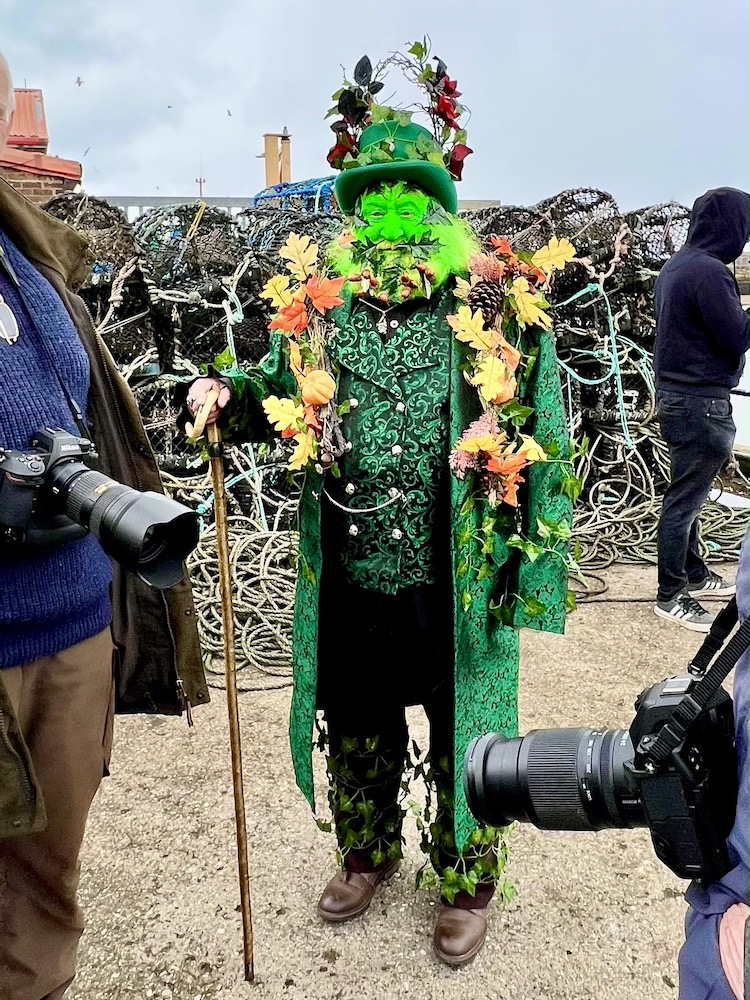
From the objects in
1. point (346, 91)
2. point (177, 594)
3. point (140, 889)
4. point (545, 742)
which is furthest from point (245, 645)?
point (545, 742)

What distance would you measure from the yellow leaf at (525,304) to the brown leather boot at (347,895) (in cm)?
154

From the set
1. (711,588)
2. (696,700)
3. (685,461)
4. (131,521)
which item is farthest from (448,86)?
(711,588)

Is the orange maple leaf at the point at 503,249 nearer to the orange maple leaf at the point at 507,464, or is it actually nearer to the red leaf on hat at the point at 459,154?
the red leaf on hat at the point at 459,154

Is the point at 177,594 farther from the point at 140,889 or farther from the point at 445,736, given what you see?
the point at 140,889

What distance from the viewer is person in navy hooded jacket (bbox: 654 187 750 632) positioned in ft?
12.5

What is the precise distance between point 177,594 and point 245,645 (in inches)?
73.6

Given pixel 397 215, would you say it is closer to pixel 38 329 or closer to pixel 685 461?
pixel 38 329

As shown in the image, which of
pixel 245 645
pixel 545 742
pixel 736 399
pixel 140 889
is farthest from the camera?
pixel 736 399

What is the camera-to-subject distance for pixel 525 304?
1.91m

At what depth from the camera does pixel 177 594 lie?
199 centimetres

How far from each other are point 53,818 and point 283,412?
995 mm

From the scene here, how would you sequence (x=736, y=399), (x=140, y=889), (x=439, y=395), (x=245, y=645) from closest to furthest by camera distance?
(x=439, y=395), (x=140, y=889), (x=245, y=645), (x=736, y=399)

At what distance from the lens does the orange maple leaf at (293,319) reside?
1.95 meters

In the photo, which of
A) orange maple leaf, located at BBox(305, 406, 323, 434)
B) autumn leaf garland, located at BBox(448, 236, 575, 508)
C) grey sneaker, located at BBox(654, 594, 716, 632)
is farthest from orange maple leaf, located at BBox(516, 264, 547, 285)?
grey sneaker, located at BBox(654, 594, 716, 632)
